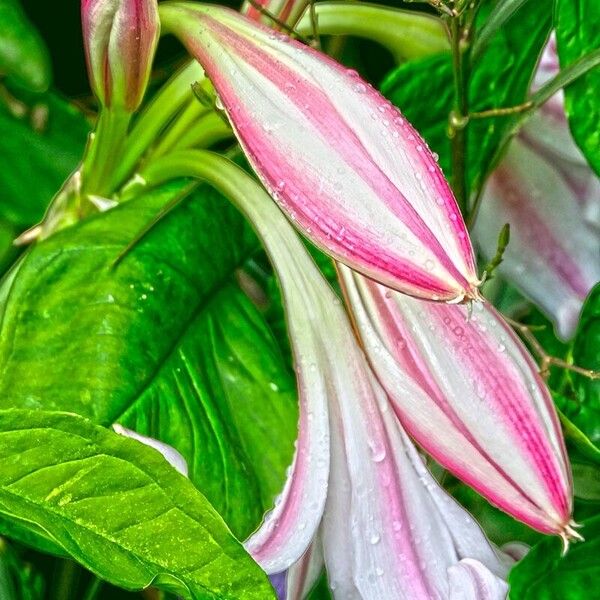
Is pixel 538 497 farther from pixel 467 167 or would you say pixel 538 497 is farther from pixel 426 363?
pixel 467 167

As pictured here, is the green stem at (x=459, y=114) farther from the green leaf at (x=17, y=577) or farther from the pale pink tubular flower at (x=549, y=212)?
the green leaf at (x=17, y=577)

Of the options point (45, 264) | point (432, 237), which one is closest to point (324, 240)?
point (432, 237)

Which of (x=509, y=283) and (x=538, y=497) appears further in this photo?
(x=509, y=283)

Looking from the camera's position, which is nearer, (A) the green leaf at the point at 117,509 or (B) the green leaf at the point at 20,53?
(A) the green leaf at the point at 117,509

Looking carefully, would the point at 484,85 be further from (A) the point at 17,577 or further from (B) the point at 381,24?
(A) the point at 17,577

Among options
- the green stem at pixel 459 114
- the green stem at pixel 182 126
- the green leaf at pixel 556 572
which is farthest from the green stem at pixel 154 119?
the green leaf at pixel 556 572

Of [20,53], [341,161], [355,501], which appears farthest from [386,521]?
[20,53]

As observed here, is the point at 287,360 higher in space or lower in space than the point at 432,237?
lower
